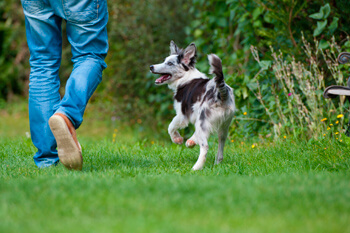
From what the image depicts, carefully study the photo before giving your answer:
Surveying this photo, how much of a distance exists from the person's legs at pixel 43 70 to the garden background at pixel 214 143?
0.94 ft

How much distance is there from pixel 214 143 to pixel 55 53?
92.4 inches

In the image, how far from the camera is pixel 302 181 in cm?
295

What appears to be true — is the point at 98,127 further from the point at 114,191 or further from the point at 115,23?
the point at 114,191

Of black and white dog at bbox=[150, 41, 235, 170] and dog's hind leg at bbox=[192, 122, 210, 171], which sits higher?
black and white dog at bbox=[150, 41, 235, 170]

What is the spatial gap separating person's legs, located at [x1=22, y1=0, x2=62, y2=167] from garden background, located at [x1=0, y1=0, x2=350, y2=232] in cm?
29

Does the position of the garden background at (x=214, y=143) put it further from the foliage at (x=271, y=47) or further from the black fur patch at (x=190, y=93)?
the black fur patch at (x=190, y=93)

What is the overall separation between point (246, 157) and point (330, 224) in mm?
2109

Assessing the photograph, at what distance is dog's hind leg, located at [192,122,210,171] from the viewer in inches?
152

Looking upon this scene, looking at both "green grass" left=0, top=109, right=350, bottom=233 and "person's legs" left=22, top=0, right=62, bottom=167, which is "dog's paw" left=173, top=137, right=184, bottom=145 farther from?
"person's legs" left=22, top=0, right=62, bottom=167

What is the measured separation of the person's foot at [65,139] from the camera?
3330 mm

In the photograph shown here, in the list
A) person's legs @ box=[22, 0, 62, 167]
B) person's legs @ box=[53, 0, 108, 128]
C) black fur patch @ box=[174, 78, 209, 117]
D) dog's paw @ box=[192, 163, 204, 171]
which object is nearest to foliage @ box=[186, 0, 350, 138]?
black fur patch @ box=[174, 78, 209, 117]

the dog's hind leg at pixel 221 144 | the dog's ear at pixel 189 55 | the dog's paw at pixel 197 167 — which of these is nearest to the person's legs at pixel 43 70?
the dog's paw at pixel 197 167

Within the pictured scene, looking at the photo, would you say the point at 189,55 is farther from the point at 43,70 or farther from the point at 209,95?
the point at 43,70

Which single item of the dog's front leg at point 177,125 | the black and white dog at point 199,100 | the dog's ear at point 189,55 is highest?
the dog's ear at point 189,55
